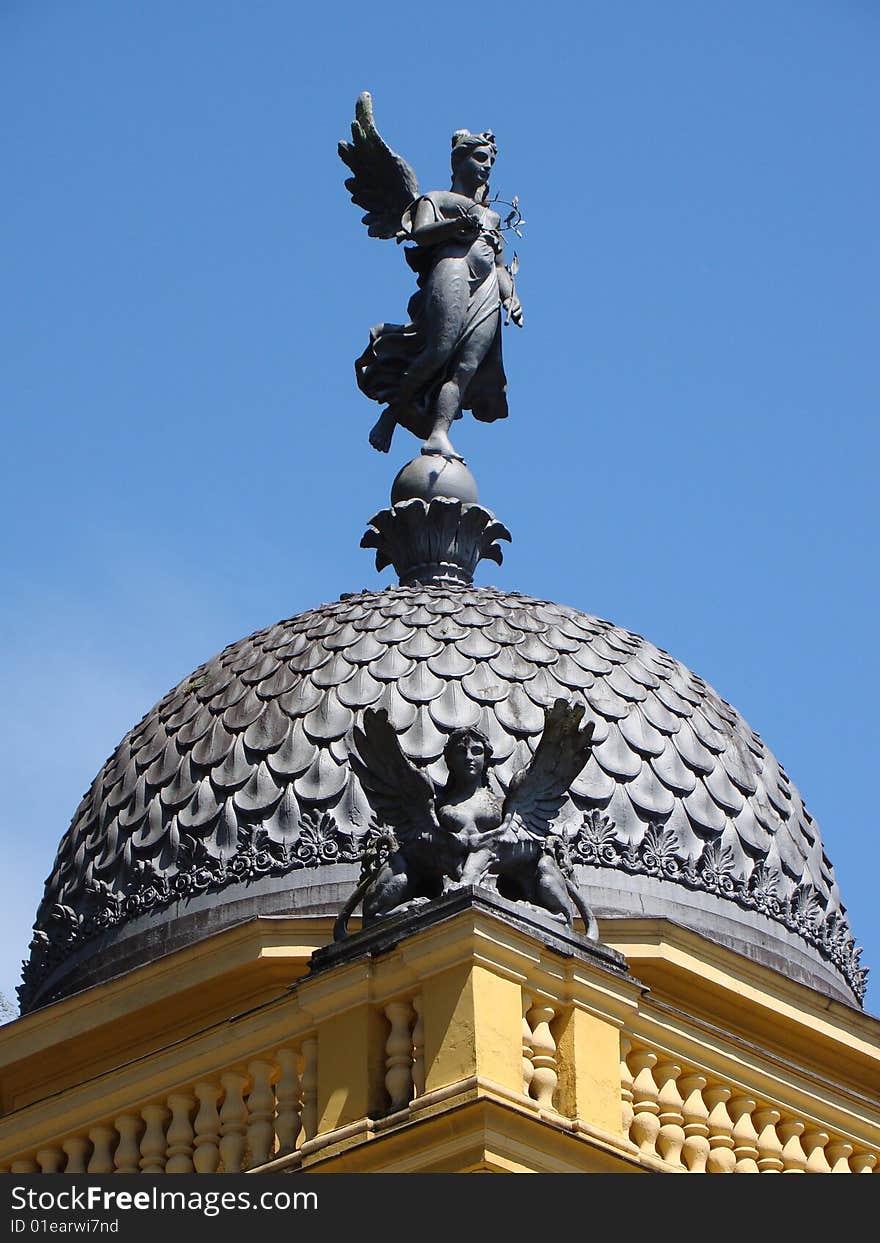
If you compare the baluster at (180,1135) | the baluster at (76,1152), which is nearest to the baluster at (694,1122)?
the baluster at (180,1135)

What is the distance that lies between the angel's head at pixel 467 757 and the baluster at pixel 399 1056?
1.61 m

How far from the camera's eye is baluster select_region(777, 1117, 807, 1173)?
15.2 m

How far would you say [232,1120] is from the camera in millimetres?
14672

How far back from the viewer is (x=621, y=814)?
20203 mm

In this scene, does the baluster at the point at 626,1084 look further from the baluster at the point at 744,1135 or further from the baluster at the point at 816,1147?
the baluster at the point at 816,1147

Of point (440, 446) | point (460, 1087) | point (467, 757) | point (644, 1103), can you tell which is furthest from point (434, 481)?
point (460, 1087)

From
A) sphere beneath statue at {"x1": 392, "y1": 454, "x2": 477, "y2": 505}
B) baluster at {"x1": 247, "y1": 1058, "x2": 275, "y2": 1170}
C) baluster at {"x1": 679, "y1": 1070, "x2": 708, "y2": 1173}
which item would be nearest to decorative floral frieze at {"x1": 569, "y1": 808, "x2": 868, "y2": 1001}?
sphere beneath statue at {"x1": 392, "y1": 454, "x2": 477, "y2": 505}

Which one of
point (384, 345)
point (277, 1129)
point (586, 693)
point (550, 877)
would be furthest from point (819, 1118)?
point (384, 345)

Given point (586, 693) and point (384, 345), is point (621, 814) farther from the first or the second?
point (384, 345)

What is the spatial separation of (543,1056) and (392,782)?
237cm

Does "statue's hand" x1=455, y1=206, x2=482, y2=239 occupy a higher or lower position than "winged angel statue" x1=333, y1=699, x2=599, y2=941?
higher

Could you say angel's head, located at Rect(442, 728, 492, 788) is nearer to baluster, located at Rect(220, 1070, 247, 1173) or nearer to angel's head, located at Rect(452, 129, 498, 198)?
baluster, located at Rect(220, 1070, 247, 1173)

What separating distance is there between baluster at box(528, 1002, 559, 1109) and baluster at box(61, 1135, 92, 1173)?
288 centimetres
